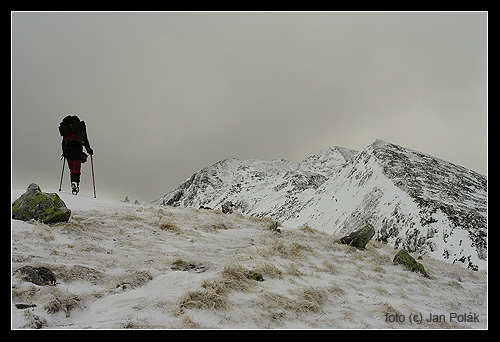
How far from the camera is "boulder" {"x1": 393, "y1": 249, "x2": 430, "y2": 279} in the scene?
10891 millimetres

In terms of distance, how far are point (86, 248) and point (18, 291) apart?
2.55 meters

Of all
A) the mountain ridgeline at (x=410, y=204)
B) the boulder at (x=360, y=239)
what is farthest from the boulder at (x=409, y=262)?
the mountain ridgeline at (x=410, y=204)

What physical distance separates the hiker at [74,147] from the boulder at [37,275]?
764 centimetres

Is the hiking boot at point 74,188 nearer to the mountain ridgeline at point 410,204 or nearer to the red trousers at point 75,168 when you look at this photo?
the red trousers at point 75,168

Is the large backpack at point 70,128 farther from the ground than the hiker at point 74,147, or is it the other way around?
the large backpack at point 70,128

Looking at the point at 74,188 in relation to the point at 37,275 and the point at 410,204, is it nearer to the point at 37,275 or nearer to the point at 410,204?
the point at 37,275

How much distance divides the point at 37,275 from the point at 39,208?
3.90m

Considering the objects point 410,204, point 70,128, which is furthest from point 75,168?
point 410,204

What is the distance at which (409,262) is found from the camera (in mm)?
11109

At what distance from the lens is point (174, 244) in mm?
9945

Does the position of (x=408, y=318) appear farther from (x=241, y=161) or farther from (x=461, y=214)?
(x=241, y=161)

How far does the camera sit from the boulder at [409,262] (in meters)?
10.9

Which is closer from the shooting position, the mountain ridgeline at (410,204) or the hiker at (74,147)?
the hiker at (74,147)
